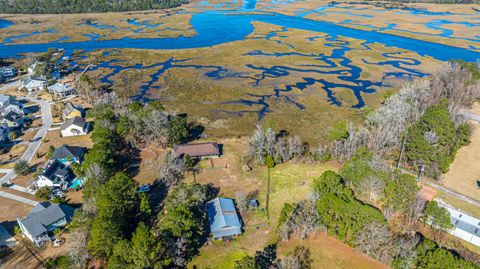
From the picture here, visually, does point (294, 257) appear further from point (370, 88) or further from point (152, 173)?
point (370, 88)

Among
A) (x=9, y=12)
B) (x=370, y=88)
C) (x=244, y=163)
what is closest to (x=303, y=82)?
(x=370, y=88)

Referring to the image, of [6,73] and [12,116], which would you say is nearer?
[12,116]

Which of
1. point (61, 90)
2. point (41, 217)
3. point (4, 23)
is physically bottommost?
point (41, 217)

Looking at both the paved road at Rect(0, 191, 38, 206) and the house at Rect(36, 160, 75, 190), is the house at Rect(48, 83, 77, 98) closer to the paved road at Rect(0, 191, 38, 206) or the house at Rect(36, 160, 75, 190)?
the house at Rect(36, 160, 75, 190)

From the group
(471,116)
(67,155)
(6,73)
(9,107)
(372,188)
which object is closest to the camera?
(372,188)

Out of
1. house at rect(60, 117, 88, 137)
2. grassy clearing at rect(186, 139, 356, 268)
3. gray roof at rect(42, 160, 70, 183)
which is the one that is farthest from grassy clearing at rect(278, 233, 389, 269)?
house at rect(60, 117, 88, 137)

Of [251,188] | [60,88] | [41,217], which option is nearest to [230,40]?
[60,88]

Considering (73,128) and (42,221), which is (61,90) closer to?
(73,128)
